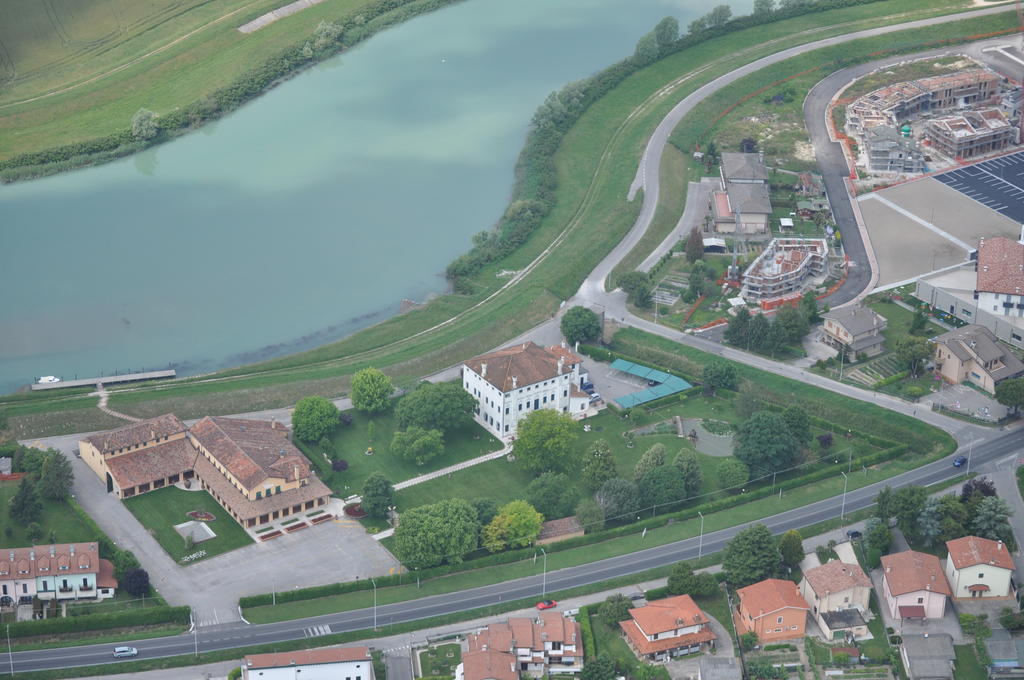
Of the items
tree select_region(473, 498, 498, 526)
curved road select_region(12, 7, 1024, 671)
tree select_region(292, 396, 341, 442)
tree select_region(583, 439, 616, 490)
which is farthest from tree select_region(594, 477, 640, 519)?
tree select_region(292, 396, 341, 442)

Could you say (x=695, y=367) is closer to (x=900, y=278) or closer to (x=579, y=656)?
(x=900, y=278)

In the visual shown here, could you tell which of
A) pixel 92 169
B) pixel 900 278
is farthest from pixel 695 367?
pixel 92 169

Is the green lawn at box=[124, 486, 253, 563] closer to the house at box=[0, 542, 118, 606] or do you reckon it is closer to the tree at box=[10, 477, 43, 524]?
the house at box=[0, 542, 118, 606]

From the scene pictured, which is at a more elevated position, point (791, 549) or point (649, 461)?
point (649, 461)

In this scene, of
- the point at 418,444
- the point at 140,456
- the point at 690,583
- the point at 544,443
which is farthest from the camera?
the point at 418,444

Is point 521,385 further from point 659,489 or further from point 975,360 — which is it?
point 975,360

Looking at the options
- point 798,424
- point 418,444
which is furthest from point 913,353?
point 418,444
